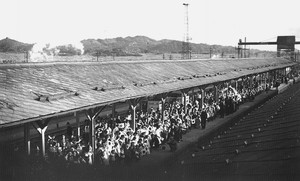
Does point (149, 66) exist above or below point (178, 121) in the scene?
above

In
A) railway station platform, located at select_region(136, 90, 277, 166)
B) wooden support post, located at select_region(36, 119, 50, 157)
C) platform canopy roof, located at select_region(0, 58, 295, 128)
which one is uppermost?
platform canopy roof, located at select_region(0, 58, 295, 128)

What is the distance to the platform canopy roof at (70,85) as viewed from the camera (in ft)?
28.7

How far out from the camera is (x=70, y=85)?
12.4 meters

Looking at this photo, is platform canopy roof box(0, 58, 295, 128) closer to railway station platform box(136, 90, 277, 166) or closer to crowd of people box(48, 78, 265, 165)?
crowd of people box(48, 78, 265, 165)

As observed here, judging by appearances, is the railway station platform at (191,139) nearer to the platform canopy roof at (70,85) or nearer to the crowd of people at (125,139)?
the crowd of people at (125,139)

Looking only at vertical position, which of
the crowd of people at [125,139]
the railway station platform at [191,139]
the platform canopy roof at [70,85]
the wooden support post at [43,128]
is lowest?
the railway station platform at [191,139]

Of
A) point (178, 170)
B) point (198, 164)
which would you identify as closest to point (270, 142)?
point (198, 164)

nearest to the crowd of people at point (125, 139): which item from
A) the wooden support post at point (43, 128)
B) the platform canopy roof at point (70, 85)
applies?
the wooden support post at point (43, 128)

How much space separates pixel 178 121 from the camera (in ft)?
54.4

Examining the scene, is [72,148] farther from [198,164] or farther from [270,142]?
[270,142]

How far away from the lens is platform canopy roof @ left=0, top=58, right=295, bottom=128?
345 inches

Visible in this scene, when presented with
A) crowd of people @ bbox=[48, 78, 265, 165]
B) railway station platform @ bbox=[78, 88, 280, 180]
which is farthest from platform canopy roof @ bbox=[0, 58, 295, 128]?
railway station platform @ bbox=[78, 88, 280, 180]

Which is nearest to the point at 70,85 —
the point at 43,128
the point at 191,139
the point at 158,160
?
the point at 43,128

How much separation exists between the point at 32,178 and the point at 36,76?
16.7 feet
